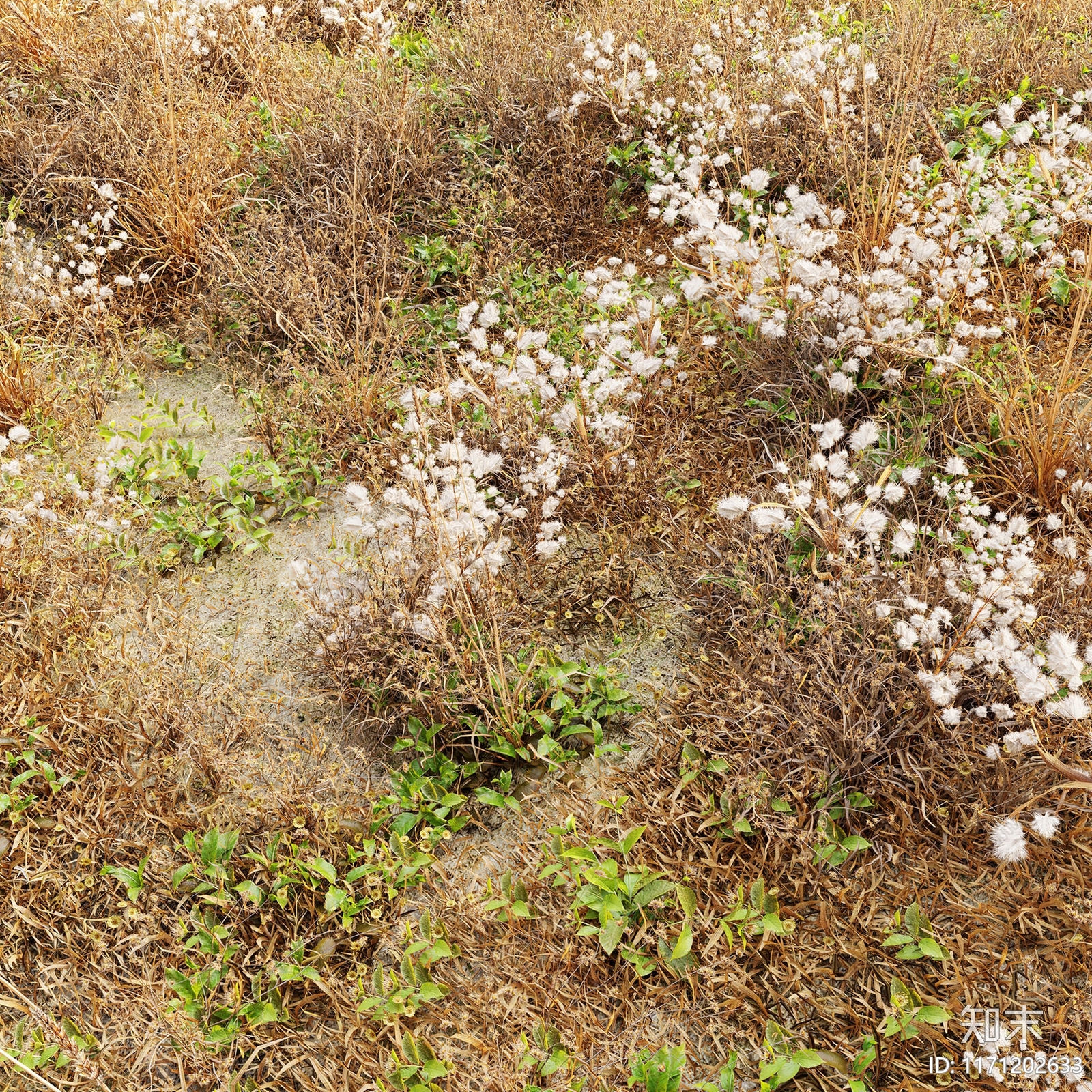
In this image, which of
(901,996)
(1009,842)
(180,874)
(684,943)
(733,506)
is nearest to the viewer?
(1009,842)

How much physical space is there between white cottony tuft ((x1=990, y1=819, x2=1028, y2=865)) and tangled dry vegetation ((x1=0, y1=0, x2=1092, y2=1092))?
0.39 ft

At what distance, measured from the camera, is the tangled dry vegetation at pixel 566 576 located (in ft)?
7.13

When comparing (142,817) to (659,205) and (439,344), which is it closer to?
(439,344)

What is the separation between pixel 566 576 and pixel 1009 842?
1629 millimetres

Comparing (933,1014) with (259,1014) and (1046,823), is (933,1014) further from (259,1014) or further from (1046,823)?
(259,1014)

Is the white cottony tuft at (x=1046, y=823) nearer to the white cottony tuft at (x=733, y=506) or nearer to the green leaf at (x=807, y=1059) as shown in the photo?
the green leaf at (x=807, y=1059)

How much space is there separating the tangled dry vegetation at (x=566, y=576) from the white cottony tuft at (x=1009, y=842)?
118 mm

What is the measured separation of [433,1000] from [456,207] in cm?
348

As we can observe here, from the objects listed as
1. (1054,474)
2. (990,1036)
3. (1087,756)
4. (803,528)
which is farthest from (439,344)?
(990,1036)

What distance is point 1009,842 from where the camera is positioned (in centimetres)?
194

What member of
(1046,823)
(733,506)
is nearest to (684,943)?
(1046,823)

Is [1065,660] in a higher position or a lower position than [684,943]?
higher

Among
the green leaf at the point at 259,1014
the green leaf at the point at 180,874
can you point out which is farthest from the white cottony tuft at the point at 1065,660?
the green leaf at the point at 180,874

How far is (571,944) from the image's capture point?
2207mm
